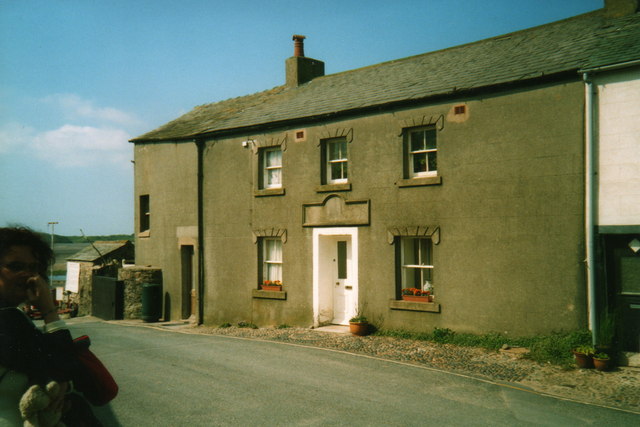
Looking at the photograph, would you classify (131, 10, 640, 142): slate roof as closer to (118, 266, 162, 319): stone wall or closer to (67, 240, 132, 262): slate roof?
(118, 266, 162, 319): stone wall

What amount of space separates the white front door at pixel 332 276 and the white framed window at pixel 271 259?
5.59ft

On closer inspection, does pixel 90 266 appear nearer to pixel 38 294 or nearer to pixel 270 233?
pixel 270 233

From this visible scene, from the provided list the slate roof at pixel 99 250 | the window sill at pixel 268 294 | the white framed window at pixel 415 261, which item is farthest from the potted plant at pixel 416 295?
the slate roof at pixel 99 250

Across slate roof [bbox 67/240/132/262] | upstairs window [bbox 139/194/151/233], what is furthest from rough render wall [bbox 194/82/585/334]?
slate roof [bbox 67/240/132/262]

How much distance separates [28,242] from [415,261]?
11.5m

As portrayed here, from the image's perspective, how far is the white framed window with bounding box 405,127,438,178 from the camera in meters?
13.2

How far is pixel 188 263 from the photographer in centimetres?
1983

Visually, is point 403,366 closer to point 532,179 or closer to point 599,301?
point 599,301

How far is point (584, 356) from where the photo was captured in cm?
959

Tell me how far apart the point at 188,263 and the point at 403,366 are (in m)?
11.8

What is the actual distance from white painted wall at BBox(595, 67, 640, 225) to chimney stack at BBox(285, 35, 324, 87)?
12.0 metres

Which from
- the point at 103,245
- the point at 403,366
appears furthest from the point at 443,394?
the point at 103,245

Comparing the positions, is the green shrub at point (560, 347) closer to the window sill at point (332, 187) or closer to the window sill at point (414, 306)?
the window sill at point (414, 306)

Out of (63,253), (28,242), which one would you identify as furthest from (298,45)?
(63,253)
